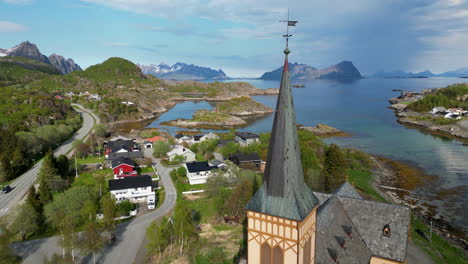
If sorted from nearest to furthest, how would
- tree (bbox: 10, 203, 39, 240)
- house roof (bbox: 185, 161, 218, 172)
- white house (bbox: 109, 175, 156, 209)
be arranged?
1. tree (bbox: 10, 203, 39, 240)
2. white house (bbox: 109, 175, 156, 209)
3. house roof (bbox: 185, 161, 218, 172)

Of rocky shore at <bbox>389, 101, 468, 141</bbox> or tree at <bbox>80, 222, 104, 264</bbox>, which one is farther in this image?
rocky shore at <bbox>389, 101, 468, 141</bbox>

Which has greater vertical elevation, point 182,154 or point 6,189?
point 182,154

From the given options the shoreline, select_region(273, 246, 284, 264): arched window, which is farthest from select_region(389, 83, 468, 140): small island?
select_region(273, 246, 284, 264): arched window

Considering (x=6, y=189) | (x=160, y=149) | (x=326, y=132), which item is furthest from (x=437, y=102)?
(x=6, y=189)

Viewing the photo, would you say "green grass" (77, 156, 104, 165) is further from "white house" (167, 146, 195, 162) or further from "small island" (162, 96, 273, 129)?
"small island" (162, 96, 273, 129)

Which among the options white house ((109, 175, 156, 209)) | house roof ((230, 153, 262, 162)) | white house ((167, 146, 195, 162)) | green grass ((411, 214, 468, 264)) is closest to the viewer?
green grass ((411, 214, 468, 264))

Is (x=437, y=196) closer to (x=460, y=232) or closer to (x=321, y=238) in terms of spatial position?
(x=460, y=232)

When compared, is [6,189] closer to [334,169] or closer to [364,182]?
[334,169]
